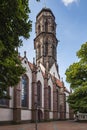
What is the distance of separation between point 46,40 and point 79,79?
3744 centimetres

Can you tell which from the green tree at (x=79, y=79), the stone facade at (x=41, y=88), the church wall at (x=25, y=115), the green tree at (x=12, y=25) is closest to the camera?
the green tree at (x=12, y=25)

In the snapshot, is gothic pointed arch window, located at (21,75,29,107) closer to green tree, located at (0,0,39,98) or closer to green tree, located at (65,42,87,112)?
green tree, located at (65,42,87,112)

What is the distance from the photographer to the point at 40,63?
2844 inches

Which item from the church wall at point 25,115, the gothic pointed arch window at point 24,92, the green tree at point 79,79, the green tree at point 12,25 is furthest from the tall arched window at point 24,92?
the green tree at point 12,25

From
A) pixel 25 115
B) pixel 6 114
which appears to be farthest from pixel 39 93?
pixel 6 114

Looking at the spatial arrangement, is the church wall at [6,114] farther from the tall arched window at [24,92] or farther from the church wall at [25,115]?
the tall arched window at [24,92]

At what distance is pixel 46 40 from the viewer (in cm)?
7300

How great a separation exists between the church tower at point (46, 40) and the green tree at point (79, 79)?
3398cm

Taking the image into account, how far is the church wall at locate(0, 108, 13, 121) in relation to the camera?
38.3 metres

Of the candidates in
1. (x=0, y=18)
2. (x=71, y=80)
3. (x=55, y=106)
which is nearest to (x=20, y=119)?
(x=71, y=80)

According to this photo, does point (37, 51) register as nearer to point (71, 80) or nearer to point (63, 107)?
point (63, 107)

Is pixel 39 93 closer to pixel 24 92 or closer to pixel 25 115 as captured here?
pixel 24 92

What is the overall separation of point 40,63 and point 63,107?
14.0 m

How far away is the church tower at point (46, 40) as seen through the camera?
237 feet
